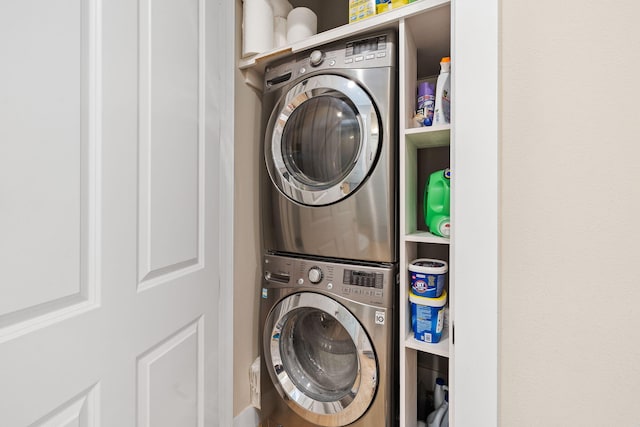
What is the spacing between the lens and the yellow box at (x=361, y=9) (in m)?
1.10

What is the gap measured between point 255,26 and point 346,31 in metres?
0.45

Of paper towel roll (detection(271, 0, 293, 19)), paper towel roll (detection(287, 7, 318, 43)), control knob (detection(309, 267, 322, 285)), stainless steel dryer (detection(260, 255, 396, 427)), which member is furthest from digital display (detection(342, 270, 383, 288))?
paper towel roll (detection(271, 0, 293, 19))

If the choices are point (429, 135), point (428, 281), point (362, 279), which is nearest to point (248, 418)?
point (362, 279)

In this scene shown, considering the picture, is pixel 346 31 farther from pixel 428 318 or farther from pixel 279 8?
pixel 428 318

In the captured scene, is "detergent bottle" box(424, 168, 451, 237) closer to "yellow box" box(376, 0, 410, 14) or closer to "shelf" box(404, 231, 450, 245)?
"shelf" box(404, 231, 450, 245)

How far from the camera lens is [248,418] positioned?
1412 millimetres

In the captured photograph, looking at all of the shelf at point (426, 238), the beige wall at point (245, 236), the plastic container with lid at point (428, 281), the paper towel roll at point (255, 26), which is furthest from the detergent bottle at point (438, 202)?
the paper towel roll at point (255, 26)
